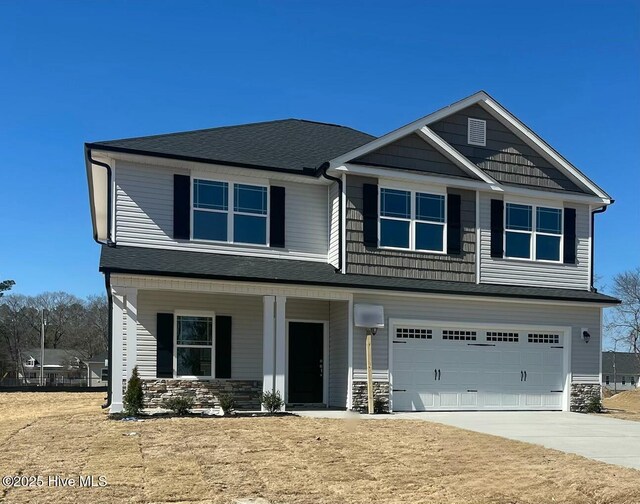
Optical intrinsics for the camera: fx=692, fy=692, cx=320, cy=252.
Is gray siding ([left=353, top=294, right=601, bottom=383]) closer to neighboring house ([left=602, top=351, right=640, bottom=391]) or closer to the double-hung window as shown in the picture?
the double-hung window

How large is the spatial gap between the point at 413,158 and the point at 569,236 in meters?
5.28

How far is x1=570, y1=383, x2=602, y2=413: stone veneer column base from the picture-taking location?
1871 centimetres

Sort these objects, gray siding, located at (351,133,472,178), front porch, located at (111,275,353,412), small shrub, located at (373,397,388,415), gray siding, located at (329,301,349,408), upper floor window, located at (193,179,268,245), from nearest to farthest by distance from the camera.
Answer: front porch, located at (111,275,353,412) → small shrub, located at (373,397,388,415) → gray siding, located at (329,301,349,408) → upper floor window, located at (193,179,268,245) → gray siding, located at (351,133,472,178)

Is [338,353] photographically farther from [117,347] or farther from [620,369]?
[620,369]

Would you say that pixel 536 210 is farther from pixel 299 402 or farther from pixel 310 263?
pixel 299 402

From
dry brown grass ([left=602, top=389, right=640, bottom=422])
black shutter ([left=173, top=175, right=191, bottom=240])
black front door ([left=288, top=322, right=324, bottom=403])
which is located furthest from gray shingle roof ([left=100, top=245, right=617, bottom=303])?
dry brown grass ([left=602, top=389, right=640, bottom=422])

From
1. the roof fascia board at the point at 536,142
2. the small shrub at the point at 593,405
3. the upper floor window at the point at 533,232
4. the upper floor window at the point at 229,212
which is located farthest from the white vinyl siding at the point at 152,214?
the small shrub at the point at 593,405

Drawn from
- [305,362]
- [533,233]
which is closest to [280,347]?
[305,362]

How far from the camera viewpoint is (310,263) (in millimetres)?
17719

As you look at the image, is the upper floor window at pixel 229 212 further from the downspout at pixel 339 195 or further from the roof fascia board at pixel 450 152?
the roof fascia board at pixel 450 152

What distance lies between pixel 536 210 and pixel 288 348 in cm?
798

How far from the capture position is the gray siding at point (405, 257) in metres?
17.3

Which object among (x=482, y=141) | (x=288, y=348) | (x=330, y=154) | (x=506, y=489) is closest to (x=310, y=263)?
(x=288, y=348)

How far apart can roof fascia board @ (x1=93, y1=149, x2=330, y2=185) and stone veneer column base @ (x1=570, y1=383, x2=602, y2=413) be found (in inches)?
345
